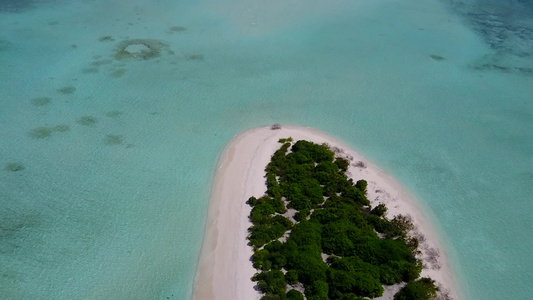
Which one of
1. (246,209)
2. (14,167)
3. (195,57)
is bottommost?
(14,167)

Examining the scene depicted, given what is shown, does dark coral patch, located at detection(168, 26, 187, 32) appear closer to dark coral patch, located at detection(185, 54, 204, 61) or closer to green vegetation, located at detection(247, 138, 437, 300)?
dark coral patch, located at detection(185, 54, 204, 61)

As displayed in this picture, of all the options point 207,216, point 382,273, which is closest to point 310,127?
point 207,216

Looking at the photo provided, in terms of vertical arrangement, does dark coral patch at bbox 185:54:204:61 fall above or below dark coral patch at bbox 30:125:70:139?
above

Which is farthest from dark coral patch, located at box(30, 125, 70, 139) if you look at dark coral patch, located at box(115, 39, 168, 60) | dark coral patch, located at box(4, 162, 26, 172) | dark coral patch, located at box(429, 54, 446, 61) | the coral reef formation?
dark coral patch, located at box(429, 54, 446, 61)

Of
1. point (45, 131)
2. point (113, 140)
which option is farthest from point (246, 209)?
point (45, 131)

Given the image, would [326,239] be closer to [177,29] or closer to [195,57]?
[195,57]

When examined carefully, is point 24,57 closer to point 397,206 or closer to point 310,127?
point 310,127
